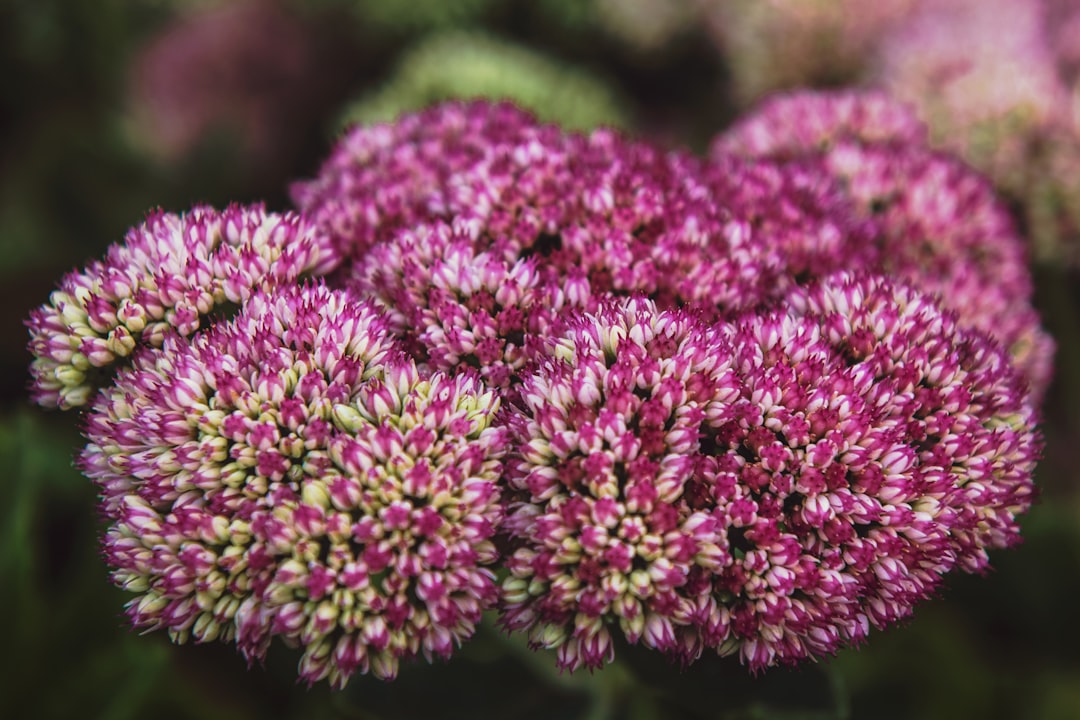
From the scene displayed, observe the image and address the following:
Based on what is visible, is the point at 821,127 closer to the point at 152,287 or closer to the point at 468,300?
the point at 468,300

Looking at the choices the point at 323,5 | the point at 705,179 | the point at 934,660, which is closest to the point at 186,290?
the point at 705,179

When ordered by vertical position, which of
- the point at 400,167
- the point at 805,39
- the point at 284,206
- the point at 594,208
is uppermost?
the point at 805,39

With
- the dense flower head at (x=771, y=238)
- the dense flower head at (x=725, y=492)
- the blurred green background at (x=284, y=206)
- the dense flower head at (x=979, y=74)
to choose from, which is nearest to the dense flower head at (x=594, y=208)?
the dense flower head at (x=771, y=238)

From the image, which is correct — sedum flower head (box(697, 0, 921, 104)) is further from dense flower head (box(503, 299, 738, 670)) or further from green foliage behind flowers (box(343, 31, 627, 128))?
dense flower head (box(503, 299, 738, 670))

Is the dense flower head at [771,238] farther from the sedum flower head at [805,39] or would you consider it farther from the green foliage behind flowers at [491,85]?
the green foliage behind flowers at [491,85]

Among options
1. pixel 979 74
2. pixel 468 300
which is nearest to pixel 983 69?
pixel 979 74

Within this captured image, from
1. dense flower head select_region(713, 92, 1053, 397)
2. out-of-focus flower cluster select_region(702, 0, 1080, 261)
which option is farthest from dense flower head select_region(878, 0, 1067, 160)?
dense flower head select_region(713, 92, 1053, 397)
